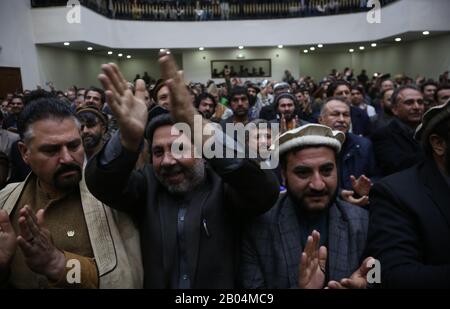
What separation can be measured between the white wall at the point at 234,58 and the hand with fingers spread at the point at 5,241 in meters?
18.0

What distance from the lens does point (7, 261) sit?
153 centimetres

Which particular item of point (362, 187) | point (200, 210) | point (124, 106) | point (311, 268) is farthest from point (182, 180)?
point (362, 187)

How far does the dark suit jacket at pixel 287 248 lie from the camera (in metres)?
1.65

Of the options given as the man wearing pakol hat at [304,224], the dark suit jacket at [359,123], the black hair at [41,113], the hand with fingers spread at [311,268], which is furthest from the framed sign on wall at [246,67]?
the hand with fingers spread at [311,268]

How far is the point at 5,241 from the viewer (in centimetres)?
152

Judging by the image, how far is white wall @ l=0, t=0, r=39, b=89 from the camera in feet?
38.8

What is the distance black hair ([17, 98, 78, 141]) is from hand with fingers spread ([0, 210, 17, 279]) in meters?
0.45

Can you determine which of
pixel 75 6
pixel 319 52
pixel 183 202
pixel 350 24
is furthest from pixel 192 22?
pixel 183 202

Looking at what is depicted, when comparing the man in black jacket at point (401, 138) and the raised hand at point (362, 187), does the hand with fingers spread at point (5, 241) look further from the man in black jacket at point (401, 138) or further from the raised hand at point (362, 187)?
the man in black jacket at point (401, 138)

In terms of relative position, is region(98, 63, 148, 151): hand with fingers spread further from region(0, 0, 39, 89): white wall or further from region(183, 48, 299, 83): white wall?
region(183, 48, 299, 83): white wall

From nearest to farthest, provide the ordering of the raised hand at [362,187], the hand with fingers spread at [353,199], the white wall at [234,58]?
the hand with fingers spread at [353,199], the raised hand at [362,187], the white wall at [234,58]

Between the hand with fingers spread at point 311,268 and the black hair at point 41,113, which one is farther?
the black hair at point 41,113
